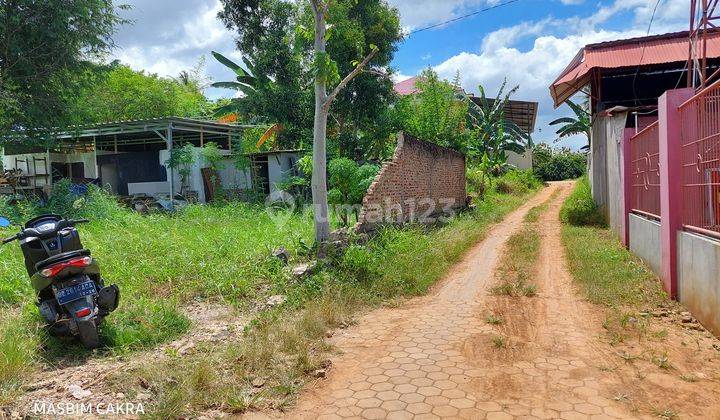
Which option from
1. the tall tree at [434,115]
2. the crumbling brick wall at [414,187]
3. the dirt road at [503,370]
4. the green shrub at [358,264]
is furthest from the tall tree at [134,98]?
the dirt road at [503,370]

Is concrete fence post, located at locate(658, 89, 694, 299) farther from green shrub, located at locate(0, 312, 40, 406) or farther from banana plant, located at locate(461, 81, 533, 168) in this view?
banana plant, located at locate(461, 81, 533, 168)

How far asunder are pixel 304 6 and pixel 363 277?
1141 centimetres

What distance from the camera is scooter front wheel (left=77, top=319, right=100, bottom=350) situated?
3782mm

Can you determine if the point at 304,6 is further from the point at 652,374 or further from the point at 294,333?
the point at 652,374

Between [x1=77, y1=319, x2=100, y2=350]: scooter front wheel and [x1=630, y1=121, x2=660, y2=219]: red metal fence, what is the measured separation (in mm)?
6551

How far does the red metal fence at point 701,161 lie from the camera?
427 cm

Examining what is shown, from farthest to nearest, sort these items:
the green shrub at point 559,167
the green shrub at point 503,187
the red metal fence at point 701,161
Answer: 1. the green shrub at point 559,167
2. the green shrub at point 503,187
3. the red metal fence at point 701,161

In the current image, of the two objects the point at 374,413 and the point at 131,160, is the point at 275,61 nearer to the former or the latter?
the point at 131,160

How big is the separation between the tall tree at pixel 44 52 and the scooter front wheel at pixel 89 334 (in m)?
10.7

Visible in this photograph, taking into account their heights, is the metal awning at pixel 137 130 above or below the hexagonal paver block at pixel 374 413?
above

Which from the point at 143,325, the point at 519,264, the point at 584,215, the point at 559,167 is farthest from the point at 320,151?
the point at 559,167

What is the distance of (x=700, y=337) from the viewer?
13.7 feet

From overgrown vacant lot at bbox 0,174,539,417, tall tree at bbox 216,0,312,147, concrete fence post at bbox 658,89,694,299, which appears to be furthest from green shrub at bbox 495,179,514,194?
concrete fence post at bbox 658,89,694,299

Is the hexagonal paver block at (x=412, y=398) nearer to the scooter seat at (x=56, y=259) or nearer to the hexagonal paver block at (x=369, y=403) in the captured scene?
the hexagonal paver block at (x=369, y=403)
